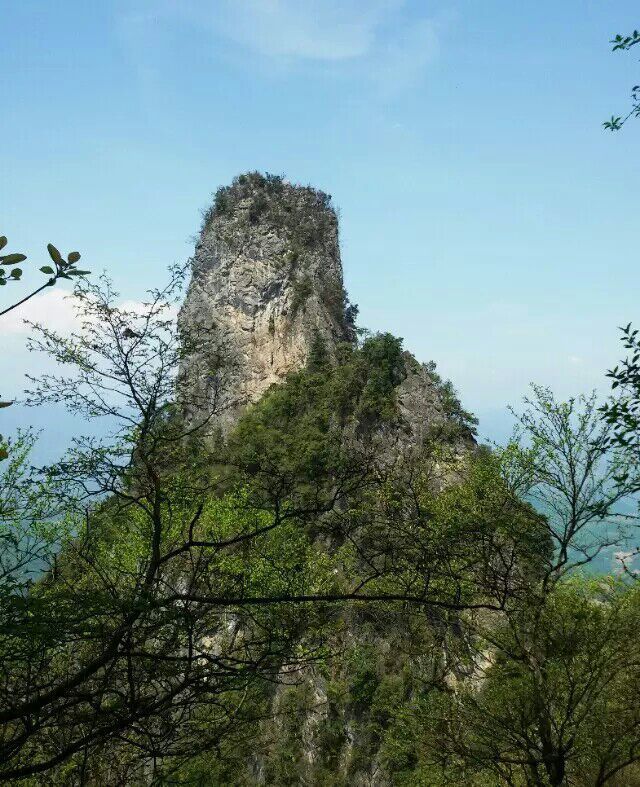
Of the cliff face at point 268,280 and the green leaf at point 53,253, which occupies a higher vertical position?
the cliff face at point 268,280

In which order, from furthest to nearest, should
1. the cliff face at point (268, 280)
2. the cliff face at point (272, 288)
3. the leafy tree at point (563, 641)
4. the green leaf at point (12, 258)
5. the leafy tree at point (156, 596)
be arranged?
the cliff face at point (268, 280) → the cliff face at point (272, 288) → the leafy tree at point (563, 641) → the leafy tree at point (156, 596) → the green leaf at point (12, 258)

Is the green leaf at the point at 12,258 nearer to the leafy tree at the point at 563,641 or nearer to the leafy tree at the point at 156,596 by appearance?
the leafy tree at the point at 156,596

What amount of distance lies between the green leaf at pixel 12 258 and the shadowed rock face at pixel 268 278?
46572 mm

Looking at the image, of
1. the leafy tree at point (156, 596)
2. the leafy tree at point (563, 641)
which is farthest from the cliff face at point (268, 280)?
the leafy tree at point (156, 596)

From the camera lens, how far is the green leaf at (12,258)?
2.84 metres

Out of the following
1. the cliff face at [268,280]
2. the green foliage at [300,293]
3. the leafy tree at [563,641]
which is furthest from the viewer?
the green foliage at [300,293]

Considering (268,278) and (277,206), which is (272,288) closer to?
(268,278)

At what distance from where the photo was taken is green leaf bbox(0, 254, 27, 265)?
284 cm

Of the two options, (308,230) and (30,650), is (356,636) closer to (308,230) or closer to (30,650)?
(30,650)

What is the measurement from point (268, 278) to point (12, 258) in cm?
5087

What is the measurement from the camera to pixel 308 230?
5406 cm

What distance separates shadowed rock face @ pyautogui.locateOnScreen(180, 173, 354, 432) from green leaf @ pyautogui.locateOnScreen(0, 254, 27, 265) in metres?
46.6

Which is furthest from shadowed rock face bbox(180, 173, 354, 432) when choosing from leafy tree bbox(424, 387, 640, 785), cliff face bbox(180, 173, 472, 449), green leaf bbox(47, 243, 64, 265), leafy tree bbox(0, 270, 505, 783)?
green leaf bbox(47, 243, 64, 265)

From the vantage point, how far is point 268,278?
5269 cm
